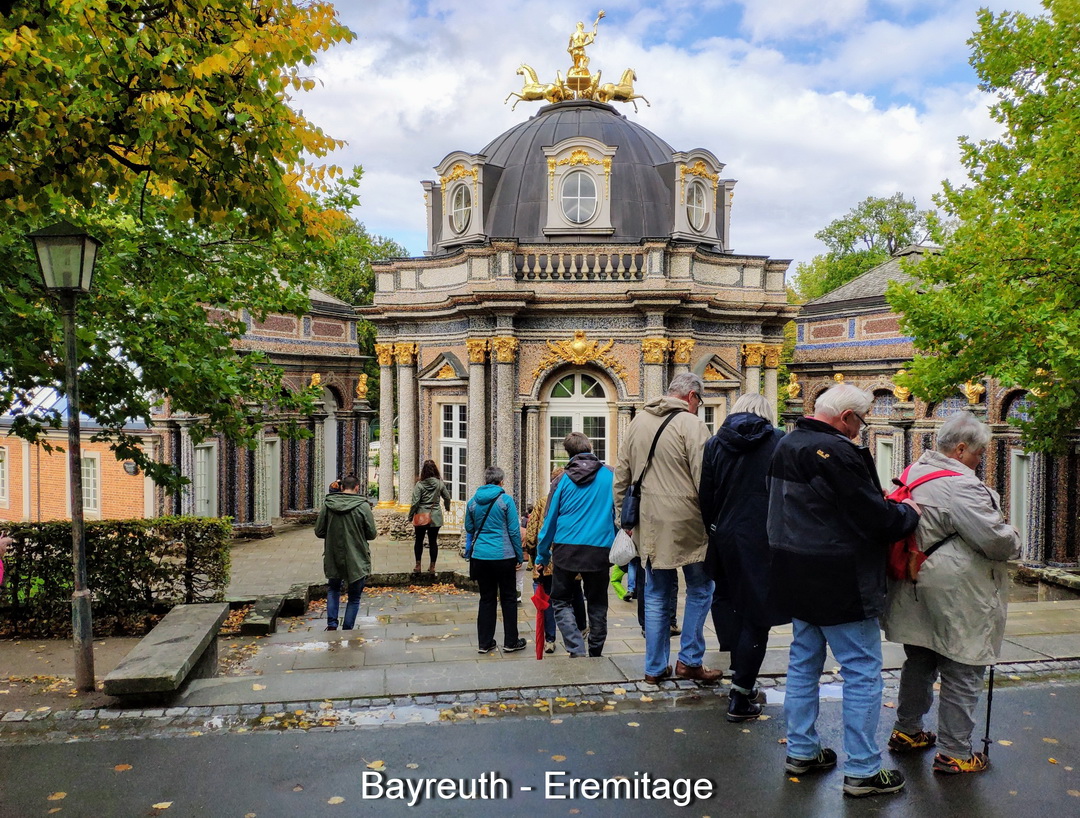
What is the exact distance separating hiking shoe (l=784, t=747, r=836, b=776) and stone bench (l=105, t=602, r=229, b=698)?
398 cm

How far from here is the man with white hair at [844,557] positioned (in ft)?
13.8

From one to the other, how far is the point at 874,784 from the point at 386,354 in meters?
16.2

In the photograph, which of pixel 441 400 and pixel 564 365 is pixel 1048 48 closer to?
pixel 564 365

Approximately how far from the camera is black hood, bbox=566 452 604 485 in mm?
6750

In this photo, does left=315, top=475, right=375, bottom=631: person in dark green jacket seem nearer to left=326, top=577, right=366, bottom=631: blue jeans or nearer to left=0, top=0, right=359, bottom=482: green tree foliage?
left=326, top=577, right=366, bottom=631: blue jeans

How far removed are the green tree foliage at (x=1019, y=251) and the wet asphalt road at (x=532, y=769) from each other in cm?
700

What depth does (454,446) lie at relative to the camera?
60.2ft

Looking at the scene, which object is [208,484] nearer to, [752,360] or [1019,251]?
[752,360]

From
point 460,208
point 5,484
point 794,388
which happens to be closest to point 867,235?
point 794,388

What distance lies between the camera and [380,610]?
1189 cm

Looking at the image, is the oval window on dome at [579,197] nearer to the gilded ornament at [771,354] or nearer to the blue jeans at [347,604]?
the gilded ornament at [771,354]

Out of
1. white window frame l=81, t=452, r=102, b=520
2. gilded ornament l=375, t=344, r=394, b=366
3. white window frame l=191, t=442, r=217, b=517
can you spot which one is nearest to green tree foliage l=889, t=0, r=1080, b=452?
gilded ornament l=375, t=344, r=394, b=366

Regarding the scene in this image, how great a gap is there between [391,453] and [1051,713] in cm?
1552

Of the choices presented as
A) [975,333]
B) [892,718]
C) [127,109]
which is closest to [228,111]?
[127,109]
